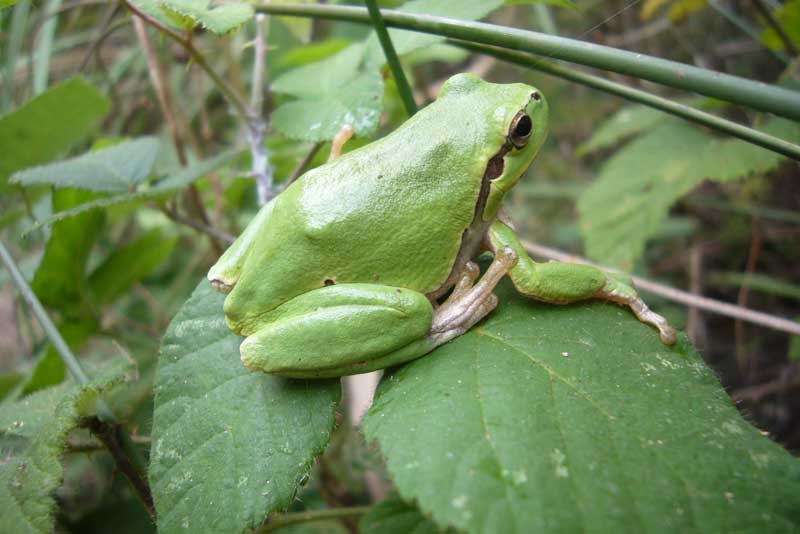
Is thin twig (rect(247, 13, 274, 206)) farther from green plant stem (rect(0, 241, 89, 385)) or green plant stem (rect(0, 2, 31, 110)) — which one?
green plant stem (rect(0, 2, 31, 110))

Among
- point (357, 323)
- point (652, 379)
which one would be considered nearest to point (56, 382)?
point (357, 323)

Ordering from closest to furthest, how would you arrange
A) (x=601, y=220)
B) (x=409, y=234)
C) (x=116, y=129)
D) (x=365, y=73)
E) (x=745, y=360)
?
(x=409, y=234), (x=365, y=73), (x=601, y=220), (x=745, y=360), (x=116, y=129)

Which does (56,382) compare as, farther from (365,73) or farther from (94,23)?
(94,23)

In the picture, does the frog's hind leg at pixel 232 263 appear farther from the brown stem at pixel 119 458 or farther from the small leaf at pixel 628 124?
the small leaf at pixel 628 124

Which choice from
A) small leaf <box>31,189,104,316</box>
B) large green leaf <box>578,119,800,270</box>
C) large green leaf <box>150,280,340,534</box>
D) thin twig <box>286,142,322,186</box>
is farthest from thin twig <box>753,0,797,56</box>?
small leaf <box>31,189,104,316</box>

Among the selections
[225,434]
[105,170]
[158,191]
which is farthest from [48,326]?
[225,434]

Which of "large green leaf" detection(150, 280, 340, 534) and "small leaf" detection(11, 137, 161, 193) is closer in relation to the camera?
"large green leaf" detection(150, 280, 340, 534)
